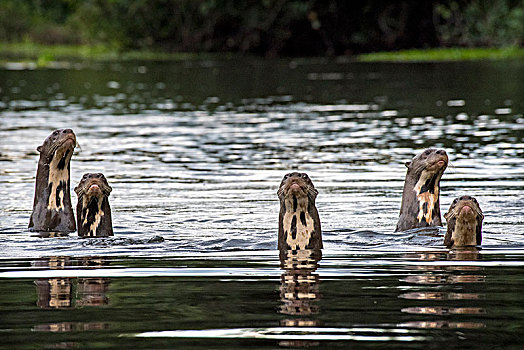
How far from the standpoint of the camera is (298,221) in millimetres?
9797

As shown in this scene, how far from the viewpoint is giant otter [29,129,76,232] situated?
11.1 metres

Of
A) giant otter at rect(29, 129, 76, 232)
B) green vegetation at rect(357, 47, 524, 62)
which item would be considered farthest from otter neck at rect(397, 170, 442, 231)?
green vegetation at rect(357, 47, 524, 62)

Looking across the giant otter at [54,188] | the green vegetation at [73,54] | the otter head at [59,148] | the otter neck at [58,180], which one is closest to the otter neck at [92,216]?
the giant otter at [54,188]

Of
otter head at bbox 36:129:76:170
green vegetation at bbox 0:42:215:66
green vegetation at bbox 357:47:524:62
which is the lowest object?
otter head at bbox 36:129:76:170

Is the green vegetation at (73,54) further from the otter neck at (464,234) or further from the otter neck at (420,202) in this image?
the otter neck at (464,234)

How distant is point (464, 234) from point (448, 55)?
126ft

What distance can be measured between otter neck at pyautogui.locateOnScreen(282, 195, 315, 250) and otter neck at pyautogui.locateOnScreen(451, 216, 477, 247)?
1.18m

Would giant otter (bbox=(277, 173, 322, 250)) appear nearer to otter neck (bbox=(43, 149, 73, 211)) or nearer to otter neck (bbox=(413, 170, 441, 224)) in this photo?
otter neck (bbox=(413, 170, 441, 224))

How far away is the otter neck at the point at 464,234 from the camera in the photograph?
9702 mm

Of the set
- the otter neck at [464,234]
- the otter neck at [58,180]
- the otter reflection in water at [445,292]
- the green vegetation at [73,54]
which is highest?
the green vegetation at [73,54]

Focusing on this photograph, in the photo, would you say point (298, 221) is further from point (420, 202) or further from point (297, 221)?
point (420, 202)

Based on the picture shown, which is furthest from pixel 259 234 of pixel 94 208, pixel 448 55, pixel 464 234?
pixel 448 55

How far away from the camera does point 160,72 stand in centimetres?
4156

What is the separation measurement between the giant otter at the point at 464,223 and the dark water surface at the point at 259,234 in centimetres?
21
